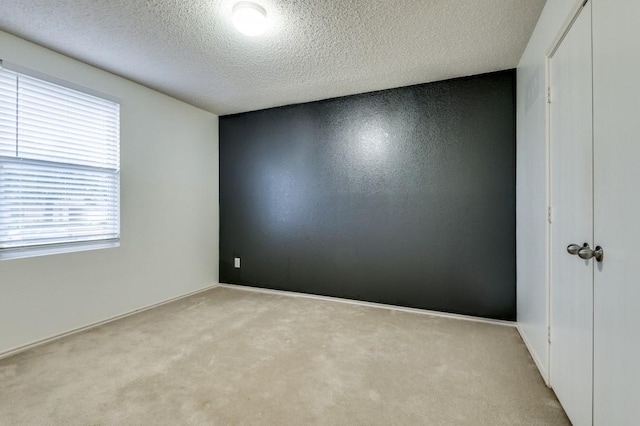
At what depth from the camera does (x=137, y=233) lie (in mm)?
3225

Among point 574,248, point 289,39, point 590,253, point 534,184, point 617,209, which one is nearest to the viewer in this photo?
point 617,209

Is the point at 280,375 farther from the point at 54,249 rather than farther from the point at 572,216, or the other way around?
the point at 54,249

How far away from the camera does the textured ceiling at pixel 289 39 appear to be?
1.96 metres

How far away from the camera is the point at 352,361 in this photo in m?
2.14

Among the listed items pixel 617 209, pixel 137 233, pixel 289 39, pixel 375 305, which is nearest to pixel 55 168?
pixel 137 233

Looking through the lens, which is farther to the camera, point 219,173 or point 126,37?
point 219,173

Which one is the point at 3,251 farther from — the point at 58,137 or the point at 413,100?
the point at 413,100

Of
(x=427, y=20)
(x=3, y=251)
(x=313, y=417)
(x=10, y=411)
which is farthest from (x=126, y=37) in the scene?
(x=313, y=417)

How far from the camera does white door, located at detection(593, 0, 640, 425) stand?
3.28 feet

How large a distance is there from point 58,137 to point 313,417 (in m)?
3.07

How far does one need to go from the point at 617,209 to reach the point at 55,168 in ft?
12.4

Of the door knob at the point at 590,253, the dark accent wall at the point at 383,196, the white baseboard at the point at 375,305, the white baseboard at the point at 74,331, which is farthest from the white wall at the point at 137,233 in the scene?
the door knob at the point at 590,253

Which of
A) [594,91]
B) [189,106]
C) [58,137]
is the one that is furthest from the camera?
[189,106]

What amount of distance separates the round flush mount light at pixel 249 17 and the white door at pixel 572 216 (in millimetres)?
1786
